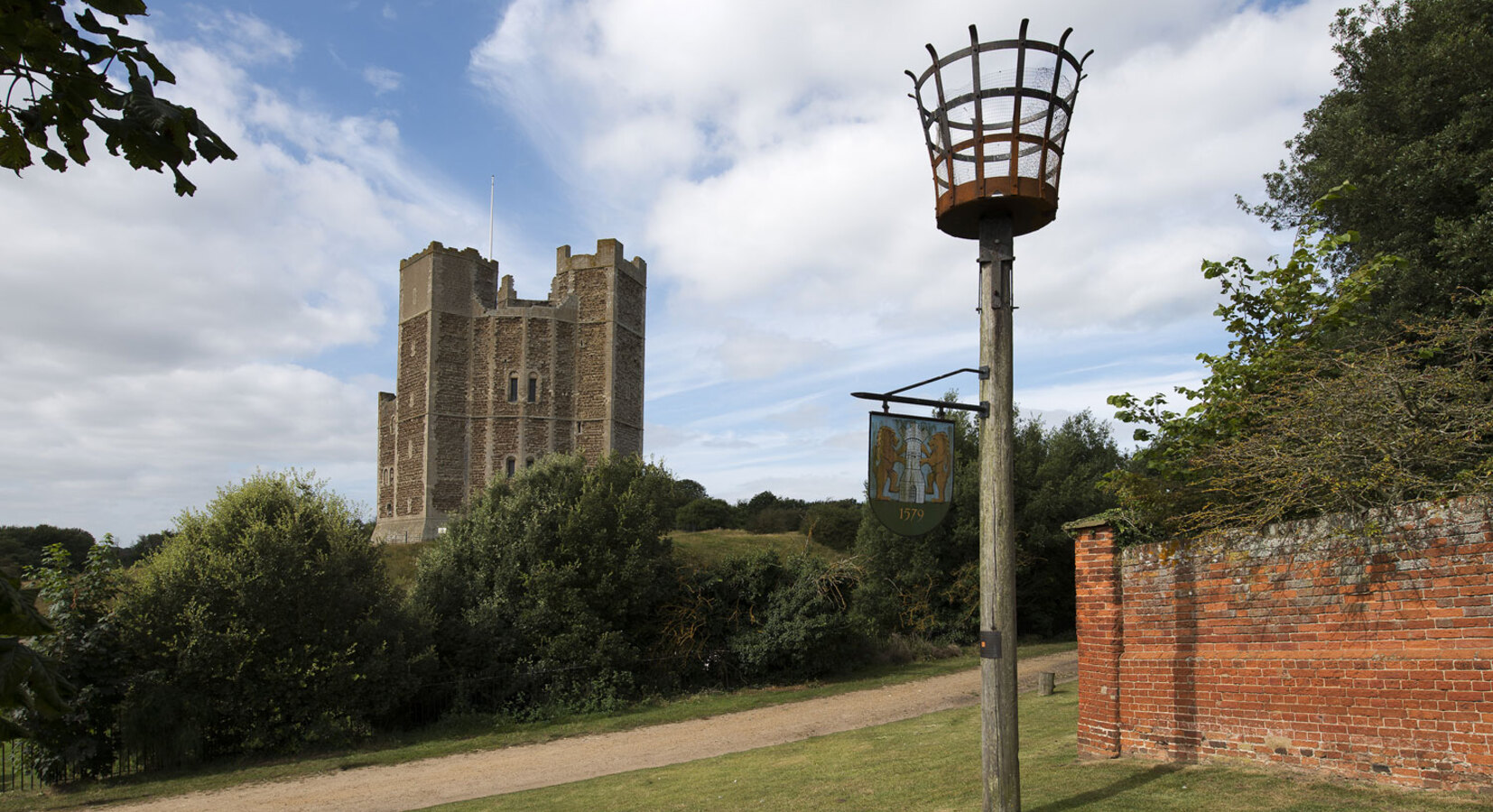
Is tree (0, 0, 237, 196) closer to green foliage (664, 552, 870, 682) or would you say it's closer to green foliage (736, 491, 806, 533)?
green foliage (664, 552, 870, 682)

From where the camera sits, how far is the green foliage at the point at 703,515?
5581cm

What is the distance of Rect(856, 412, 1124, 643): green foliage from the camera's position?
79.5 ft

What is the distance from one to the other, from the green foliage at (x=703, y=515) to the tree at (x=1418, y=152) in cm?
4460

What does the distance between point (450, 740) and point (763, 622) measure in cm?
735

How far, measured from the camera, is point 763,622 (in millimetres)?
19578

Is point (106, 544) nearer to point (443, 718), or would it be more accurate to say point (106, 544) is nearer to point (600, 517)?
point (443, 718)

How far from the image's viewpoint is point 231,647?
13.4 m

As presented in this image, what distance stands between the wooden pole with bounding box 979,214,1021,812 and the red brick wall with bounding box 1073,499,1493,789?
213 centimetres

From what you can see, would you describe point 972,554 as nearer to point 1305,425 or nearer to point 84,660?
point 1305,425

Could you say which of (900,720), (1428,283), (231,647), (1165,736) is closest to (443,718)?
(231,647)

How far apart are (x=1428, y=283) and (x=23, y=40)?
1526 cm

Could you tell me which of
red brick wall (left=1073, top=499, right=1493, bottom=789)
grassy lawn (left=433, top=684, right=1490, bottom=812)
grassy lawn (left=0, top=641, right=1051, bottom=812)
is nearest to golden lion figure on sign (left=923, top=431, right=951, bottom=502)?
grassy lawn (left=433, top=684, right=1490, bottom=812)

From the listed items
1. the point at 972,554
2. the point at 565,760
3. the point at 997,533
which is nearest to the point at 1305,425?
the point at 997,533

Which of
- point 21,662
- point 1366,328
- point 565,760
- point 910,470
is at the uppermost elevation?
point 1366,328
